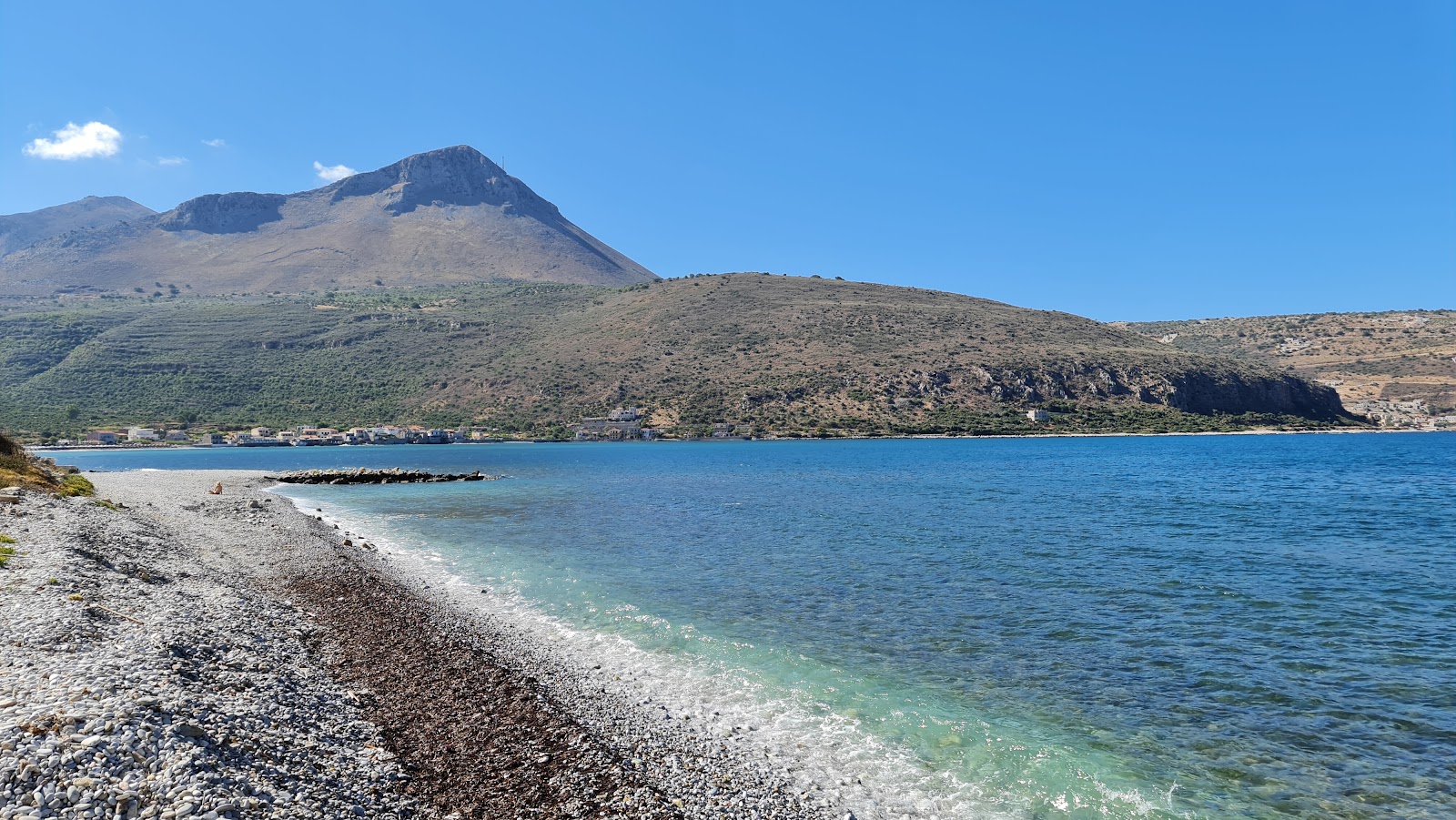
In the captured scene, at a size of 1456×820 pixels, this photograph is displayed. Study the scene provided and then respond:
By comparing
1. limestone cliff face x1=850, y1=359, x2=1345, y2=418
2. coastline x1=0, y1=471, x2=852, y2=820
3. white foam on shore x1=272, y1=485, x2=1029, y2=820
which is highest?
limestone cliff face x1=850, y1=359, x2=1345, y2=418

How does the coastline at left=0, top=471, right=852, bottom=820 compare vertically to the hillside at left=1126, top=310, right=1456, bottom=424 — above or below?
below

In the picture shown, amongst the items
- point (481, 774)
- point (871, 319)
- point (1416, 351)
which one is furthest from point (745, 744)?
point (1416, 351)

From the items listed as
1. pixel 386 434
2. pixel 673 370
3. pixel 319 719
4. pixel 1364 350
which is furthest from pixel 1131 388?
pixel 319 719

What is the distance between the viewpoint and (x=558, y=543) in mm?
30484

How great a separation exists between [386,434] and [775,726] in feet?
442

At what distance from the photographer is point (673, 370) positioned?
149000 millimetres

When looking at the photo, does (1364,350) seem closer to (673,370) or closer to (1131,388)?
(1131,388)

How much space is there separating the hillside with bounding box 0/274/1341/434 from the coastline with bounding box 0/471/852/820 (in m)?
116

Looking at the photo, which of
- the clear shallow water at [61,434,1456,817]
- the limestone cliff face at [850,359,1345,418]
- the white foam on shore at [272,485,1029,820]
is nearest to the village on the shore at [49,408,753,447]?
the limestone cliff face at [850,359,1345,418]

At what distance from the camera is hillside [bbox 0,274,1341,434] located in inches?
5315

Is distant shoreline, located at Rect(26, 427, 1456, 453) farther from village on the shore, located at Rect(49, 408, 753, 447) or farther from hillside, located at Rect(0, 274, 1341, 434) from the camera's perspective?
hillside, located at Rect(0, 274, 1341, 434)

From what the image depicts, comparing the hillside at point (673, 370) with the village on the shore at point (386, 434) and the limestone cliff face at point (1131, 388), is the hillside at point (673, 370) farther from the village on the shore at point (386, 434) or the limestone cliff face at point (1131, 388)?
the village on the shore at point (386, 434)

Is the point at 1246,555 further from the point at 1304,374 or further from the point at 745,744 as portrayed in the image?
the point at 1304,374

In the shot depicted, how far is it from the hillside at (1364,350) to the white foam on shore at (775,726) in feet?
552
